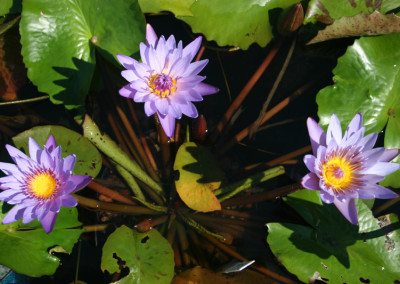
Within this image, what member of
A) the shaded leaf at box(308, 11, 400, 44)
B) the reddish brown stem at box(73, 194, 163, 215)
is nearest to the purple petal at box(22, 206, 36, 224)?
the reddish brown stem at box(73, 194, 163, 215)

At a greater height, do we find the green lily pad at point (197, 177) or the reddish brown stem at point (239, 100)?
the reddish brown stem at point (239, 100)

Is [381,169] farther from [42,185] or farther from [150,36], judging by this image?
[42,185]

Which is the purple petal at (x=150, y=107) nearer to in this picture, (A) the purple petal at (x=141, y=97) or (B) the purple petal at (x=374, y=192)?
(A) the purple petal at (x=141, y=97)

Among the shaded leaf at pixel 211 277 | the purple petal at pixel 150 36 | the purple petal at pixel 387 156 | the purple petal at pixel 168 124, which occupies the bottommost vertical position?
the shaded leaf at pixel 211 277

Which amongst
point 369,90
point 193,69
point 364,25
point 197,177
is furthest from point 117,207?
point 364,25

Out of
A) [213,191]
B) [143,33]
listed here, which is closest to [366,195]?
[213,191]

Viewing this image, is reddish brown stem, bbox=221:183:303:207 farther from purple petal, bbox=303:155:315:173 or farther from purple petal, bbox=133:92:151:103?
purple petal, bbox=133:92:151:103

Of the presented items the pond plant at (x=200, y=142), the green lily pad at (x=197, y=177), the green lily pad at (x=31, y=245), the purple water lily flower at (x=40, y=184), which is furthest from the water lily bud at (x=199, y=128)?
the green lily pad at (x=31, y=245)
